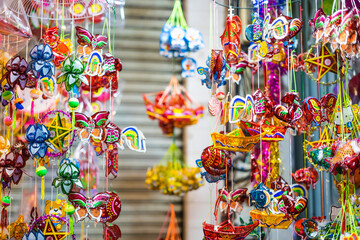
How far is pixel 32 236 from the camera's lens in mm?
1779

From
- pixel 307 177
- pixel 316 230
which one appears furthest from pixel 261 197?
pixel 307 177

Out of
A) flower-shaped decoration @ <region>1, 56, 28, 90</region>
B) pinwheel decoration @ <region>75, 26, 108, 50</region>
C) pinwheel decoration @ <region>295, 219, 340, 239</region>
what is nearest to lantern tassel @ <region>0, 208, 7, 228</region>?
flower-shaped decoration @ <region>1, 56, 28, 90</region>

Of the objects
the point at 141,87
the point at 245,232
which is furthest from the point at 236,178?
the point at 245,232

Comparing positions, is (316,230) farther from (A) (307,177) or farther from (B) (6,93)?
(B) (6,93)

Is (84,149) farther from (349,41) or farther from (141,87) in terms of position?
(349,41)

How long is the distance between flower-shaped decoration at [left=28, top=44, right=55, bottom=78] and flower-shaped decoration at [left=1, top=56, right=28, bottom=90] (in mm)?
75

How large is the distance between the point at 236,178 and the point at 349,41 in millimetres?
1704

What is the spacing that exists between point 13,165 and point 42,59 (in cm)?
38

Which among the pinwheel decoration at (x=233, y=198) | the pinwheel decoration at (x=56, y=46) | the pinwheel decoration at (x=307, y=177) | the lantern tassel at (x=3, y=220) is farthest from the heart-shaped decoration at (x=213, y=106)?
the lantern tassel at (x=3, y=220)

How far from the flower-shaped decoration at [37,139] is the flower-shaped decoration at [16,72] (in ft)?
0.58

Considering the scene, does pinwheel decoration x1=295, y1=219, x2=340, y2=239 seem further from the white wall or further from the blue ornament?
the white wall

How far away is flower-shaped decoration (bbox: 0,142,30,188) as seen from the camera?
1901mm

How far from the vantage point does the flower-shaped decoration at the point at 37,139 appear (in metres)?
1.77

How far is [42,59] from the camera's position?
1.80m
